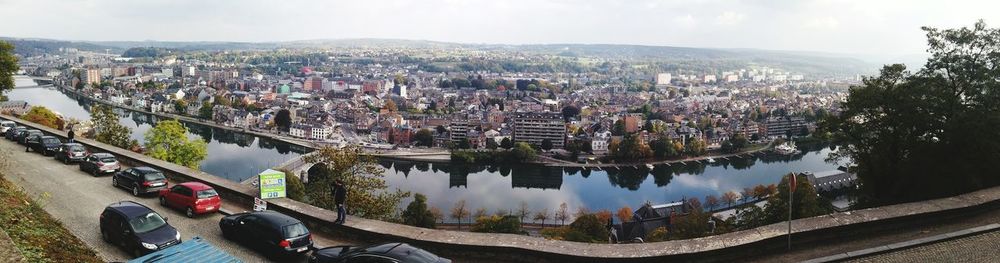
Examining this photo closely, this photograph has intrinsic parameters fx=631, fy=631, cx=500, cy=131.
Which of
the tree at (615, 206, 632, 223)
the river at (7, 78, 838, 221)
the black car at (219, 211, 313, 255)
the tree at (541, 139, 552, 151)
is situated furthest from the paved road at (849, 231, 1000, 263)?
the tree at (541, 139, 552, 151)

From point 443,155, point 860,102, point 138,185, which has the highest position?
point 860,102

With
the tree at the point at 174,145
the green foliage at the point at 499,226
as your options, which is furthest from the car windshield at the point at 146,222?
the tree at the point at 174,145

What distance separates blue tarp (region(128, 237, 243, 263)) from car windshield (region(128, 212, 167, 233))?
1.08 metres

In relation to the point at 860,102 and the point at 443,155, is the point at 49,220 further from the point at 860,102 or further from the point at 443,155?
the point at 443,155

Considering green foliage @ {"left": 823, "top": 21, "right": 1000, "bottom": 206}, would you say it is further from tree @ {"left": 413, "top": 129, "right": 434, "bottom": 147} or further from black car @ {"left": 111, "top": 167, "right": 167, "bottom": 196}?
tree @ {"left": 413, "top": 129, "right": 434, "bottom": 147}

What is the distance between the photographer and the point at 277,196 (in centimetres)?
564

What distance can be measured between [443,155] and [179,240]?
3546cm

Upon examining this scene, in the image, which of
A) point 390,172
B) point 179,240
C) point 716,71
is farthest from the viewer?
point 716,71

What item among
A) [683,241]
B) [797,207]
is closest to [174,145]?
[797,207]

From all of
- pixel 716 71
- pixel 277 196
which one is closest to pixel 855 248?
pixel 277 196

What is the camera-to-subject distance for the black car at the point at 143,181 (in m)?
6.50

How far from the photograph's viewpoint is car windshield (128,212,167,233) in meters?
4.50

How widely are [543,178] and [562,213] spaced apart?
32.1ft

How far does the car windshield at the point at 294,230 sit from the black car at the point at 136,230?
0.87m
